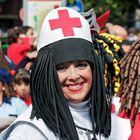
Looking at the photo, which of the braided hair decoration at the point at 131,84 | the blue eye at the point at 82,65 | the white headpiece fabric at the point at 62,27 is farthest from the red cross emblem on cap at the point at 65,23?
the braided hair decoration at the point at 131,84

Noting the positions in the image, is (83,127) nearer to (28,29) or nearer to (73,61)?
(73,61)

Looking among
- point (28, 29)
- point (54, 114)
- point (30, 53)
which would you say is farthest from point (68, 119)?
point (28, 29)

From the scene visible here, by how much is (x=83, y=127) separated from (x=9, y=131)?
39 cm

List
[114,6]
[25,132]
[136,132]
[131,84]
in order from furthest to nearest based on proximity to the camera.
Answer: [114,6], [131,84], [136,132], [25,132]

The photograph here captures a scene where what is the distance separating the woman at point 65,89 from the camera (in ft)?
10.3

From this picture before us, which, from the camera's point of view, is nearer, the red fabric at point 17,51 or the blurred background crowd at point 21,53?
the blurred background crowd at point 21,53

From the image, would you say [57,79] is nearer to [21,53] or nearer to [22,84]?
[22,84]

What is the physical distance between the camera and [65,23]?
3.24 m

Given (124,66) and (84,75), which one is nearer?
(84,75)

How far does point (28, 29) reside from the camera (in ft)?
29.8

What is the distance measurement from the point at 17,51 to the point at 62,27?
5.50 metres

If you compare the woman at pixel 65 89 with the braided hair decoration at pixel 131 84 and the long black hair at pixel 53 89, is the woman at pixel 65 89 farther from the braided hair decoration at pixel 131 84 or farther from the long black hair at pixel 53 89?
the braided hair decoration at pixel 131 84

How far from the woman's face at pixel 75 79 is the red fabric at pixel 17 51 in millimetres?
5363

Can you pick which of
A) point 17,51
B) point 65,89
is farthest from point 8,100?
point 17,51
